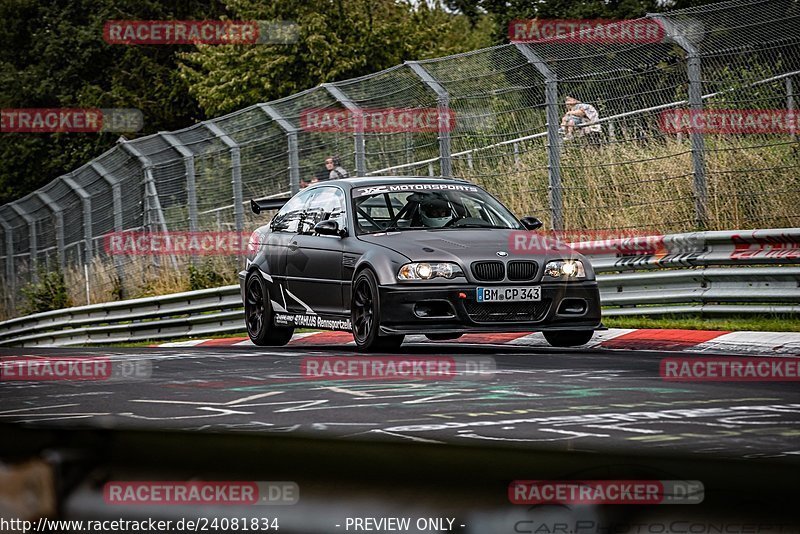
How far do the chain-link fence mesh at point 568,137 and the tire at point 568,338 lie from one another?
85.1 inches

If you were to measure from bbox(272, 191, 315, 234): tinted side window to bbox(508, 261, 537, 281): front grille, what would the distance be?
2.91 metres

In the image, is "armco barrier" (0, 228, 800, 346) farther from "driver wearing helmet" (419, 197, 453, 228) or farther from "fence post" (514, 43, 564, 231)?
"driver wearing helmet" (419, 197, 453, 228)

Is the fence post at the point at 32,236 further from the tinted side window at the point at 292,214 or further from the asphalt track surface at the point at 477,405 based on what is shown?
the asphalt track surface at the point at 477,405

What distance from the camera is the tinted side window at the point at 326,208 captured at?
40.5 feet

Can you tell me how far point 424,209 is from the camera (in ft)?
39.7

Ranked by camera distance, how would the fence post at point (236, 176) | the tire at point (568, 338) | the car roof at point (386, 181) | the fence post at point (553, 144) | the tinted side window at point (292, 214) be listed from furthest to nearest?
the fence post at point (236, 176), the fence post at point (553, 144), the tinted side window at point (292, 214), the car roof at point (386, 181), the tire at point (568, 338)

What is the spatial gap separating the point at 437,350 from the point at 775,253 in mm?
2915

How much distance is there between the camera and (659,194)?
1381 cm

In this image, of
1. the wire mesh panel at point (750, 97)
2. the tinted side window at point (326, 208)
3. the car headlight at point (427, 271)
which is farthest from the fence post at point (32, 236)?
the car headlight at point (427, 271)

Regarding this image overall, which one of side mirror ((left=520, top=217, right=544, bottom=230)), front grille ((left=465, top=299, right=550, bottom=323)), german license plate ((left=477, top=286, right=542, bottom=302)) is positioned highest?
side mirror ((left=520, top=217, right=544, bottom=230))

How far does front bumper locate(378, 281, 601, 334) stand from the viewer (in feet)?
35.1

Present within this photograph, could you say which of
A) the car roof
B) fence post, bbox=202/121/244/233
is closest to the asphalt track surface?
the car roof

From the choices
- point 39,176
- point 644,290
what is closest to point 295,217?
point 644,290

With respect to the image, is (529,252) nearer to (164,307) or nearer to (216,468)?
(216,468)
